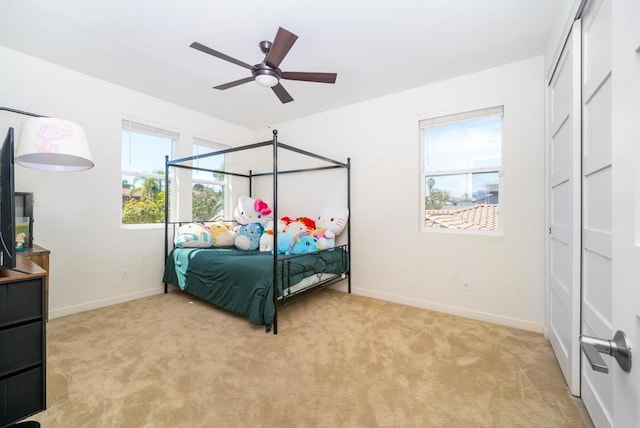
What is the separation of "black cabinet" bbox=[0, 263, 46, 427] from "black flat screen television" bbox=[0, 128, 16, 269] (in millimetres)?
67

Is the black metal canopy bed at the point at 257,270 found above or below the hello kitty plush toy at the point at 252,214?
below

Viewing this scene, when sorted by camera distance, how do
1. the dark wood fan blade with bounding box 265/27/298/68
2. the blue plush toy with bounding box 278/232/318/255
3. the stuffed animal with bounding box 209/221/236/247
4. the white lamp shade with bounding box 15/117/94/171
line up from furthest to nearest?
the stuffed animal with bounding box 209/221/236/247, the blue plush toy with bounding box 278/232/318/255, the dark wood fan blade with bounding box 265/27/298/68, the white lamp shade with bounding box 15/117/94/171

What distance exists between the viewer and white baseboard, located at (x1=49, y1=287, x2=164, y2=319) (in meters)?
2.53

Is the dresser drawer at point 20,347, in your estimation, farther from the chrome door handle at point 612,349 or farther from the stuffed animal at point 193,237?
the stuffed animal at point 193,237

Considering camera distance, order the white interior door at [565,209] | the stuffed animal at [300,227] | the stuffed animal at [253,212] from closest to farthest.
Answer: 1. the white interior door at [565,209]
2. the stuffed animal at [300,227]
3. the stuffed animal at [253,212]

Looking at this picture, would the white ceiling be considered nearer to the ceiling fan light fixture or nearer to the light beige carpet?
the ceiling fan light fixture

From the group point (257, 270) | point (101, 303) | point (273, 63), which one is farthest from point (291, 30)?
point (101, 303)

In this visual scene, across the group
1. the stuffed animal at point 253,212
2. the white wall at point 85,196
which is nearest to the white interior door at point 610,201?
the stuffed animal at point 253,212

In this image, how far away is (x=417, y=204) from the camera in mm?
2877

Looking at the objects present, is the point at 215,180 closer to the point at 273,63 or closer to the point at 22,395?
the point at 273,63

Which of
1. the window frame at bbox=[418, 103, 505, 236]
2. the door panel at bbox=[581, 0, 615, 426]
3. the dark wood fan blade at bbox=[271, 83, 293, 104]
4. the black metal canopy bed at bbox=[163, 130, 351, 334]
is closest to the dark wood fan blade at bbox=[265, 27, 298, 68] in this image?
the dark wood fan blade at bbox=[271, 83, 293, 104]

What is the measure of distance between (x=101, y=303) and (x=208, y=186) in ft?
6.16

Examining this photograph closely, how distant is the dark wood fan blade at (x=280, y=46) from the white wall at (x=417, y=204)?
1630 millimetres

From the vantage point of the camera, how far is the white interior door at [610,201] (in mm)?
542
